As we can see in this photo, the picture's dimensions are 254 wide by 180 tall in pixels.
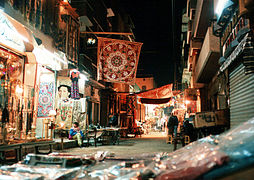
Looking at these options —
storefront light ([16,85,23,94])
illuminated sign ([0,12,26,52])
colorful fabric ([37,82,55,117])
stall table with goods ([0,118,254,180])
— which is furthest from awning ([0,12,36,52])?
stall table with goods ([0,118,254,180])

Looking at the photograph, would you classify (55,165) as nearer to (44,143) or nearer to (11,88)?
(44,143)

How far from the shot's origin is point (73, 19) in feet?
50.4

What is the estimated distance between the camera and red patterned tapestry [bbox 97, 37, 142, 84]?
1364 cm

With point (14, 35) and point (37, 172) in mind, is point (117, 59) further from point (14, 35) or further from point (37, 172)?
point (37, 172)

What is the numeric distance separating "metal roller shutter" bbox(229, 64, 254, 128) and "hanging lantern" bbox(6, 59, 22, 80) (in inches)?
315

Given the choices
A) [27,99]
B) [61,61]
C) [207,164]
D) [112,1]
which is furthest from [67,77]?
[112,1]

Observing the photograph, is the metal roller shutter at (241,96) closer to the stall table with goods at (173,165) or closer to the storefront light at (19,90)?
the stall table with goods at (173,165)

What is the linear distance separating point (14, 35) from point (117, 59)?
680cm

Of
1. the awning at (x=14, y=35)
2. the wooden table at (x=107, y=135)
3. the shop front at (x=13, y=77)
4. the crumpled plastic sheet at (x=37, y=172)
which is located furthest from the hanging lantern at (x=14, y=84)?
the wooden table at (x=107, y=135)

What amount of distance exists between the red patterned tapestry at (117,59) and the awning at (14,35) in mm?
5643

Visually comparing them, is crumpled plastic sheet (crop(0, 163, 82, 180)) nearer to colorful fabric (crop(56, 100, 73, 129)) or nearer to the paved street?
the paved street

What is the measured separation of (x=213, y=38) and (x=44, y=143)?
8949mm

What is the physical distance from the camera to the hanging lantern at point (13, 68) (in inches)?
317

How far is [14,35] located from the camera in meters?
7.79
